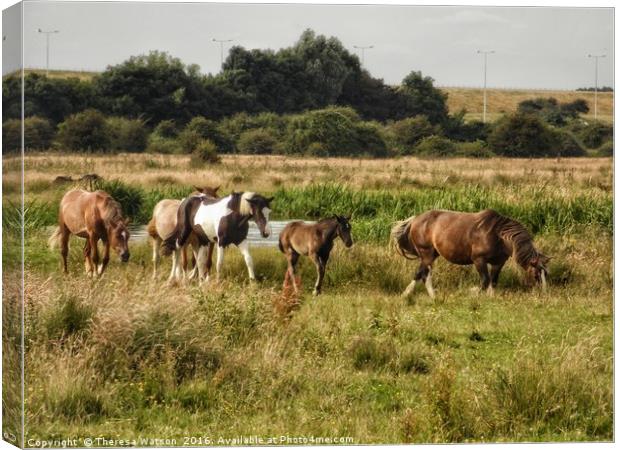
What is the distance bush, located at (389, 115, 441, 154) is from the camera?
13703mm

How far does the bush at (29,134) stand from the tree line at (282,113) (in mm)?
17

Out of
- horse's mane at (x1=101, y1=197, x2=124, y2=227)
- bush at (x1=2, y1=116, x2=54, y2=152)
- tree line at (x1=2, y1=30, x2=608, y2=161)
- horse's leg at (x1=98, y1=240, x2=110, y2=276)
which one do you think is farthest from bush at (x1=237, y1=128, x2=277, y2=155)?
bush at (x1=2, y1=116, x2=54, y2=152)

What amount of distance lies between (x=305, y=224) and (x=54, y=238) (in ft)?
7.55

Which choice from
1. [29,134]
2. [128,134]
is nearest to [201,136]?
[128,134]

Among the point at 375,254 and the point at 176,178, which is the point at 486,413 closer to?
the point at 375,254

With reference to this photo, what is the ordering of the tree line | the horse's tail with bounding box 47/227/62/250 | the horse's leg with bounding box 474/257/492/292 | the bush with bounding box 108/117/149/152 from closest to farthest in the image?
the horse's tail with bounding box 47/227/62/250, the tree line, the bush with bounding box 108/117/149/152, the horse's leg with bounding box 474/257/492/292

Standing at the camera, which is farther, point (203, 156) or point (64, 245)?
point (203, 156)

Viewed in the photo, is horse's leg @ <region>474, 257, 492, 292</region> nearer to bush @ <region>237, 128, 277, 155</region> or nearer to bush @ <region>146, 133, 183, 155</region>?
bush @ <region>237, 128, 277, 155</region>

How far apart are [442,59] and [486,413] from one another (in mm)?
3197

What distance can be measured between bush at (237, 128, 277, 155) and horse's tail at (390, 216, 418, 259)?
1.36 m

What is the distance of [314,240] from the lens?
13.7m

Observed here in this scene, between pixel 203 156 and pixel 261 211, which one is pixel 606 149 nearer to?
pixel 261 211

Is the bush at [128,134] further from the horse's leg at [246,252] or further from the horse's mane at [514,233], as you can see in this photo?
the horse's mane at [514,233]

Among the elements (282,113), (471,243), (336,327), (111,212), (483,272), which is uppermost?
(282,113)
